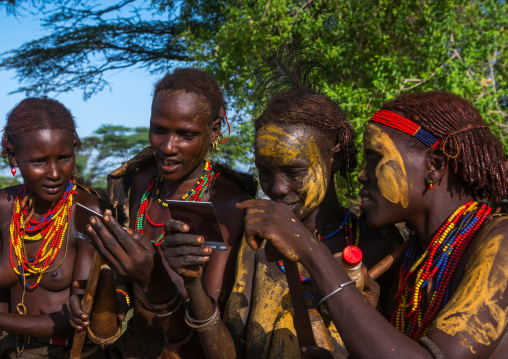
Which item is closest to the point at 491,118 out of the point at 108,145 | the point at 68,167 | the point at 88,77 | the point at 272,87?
the point at 272,87

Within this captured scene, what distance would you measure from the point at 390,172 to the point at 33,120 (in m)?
2.26

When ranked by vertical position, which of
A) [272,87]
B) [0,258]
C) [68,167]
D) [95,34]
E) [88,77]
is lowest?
[0,258]

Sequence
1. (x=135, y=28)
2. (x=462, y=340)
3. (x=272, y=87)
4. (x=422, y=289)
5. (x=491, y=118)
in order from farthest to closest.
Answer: (x=135, y=28) < (x=491, y=118) < (x=272, y=87) < (x=422, y=289) < (x=462, y=340)

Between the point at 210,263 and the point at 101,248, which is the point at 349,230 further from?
the point at 101,248

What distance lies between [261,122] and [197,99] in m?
0.45

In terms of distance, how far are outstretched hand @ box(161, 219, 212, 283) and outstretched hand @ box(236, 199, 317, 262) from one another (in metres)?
0.26

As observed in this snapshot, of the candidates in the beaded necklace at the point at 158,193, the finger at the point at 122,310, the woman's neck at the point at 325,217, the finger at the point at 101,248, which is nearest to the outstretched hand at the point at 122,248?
the finger at the point at 101,248

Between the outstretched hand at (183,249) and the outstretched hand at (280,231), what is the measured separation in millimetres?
265

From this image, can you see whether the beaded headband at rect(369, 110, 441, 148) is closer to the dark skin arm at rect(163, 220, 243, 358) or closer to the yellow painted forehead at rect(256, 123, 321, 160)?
the yellow painted forehead at rect(256, 123, 321, 160)

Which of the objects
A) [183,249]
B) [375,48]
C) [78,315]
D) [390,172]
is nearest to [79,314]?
[78,315]

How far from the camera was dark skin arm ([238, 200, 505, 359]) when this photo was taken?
1.67 metres

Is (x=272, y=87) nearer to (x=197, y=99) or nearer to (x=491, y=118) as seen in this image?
(x=197, y=99)

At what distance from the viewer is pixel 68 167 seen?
3.32 m

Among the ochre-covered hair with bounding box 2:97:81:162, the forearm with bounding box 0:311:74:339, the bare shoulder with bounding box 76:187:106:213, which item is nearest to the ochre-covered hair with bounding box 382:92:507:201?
the bare shoulder with bounding box 76:187:106:213
